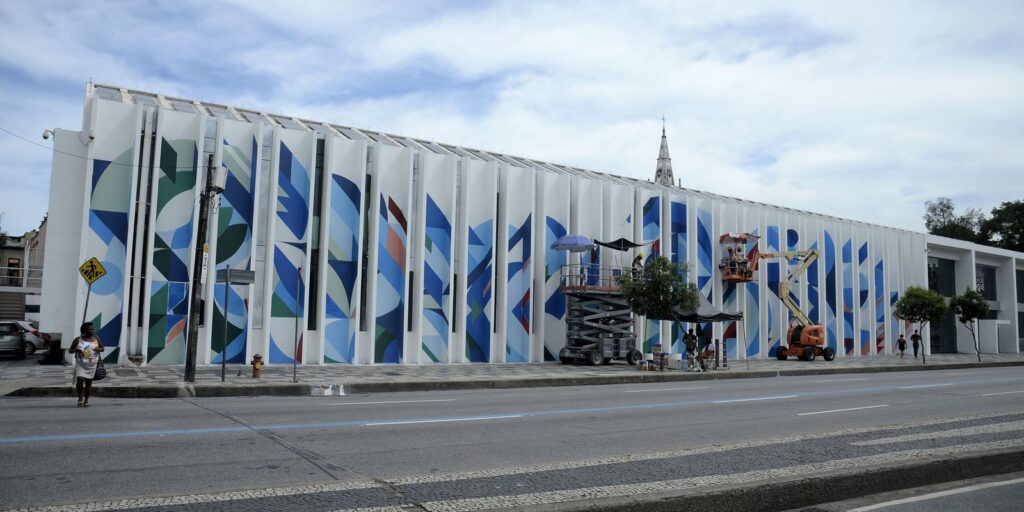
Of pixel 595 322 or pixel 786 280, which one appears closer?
pixel 595 322

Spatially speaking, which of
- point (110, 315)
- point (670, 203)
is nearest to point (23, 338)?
point (110, 315)

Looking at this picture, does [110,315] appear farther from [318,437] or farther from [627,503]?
[627,503]

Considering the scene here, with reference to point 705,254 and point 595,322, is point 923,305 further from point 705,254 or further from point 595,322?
point 595,322

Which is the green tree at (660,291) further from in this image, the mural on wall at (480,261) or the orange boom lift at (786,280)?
the orange boom lift at (786,280)

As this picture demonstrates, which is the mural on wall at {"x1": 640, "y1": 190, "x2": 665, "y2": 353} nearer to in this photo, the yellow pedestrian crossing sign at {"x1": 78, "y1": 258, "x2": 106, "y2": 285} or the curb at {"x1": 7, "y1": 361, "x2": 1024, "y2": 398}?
the curb at {"x1": 7, "y1": 361, "x2": 1024, "y2": 398}

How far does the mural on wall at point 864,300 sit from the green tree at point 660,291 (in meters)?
21.6

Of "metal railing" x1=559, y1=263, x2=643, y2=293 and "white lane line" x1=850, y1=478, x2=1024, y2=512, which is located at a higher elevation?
"metal railing" x1=559, y1=263, x2=643, y2=293

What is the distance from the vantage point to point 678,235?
116ft

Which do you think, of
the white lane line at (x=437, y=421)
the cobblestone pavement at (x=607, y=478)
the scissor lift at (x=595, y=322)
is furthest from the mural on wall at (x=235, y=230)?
the cobblestone pavement at (x=607, y=478)

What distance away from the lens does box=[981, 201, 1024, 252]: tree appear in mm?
84438

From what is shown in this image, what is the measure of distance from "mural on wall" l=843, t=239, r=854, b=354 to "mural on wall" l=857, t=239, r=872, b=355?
732 millimetres

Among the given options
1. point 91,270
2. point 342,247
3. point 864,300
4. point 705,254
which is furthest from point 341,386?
point 864,300

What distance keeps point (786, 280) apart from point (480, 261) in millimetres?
18482

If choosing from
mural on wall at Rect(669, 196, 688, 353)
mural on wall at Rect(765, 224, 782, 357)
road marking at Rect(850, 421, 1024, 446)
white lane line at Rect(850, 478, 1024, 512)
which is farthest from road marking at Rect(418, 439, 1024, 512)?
mural on wall at Rect(765, 224, 782, 357)
